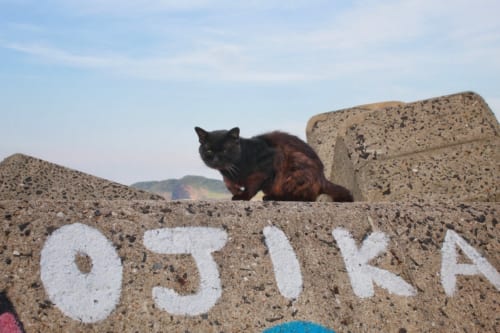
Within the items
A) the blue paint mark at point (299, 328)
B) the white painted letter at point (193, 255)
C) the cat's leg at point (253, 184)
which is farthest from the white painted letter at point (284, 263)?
the cat's leg at point (253, 184)

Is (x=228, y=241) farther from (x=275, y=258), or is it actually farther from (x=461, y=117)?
(x=461, y=117)

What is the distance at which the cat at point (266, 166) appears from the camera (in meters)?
4.08

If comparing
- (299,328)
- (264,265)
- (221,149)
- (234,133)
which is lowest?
(299,328)

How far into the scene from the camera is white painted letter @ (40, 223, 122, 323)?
239 cm

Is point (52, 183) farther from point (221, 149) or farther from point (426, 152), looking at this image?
point (426, 152)

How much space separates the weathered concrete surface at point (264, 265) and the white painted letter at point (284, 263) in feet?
0.04

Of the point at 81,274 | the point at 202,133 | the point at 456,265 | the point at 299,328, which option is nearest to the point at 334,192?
the point at 202,133

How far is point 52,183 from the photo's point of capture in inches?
184

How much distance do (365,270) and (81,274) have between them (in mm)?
1339

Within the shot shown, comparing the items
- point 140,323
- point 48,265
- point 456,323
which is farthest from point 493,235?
point 48,265

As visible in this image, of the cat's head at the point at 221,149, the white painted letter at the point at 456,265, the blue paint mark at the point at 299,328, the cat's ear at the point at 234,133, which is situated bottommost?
the blue paint mark at the point at 299,328

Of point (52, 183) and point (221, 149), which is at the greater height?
point (221, 149)

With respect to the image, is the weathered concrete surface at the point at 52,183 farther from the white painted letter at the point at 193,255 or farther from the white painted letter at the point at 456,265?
the white painted letter at the point at 456,265

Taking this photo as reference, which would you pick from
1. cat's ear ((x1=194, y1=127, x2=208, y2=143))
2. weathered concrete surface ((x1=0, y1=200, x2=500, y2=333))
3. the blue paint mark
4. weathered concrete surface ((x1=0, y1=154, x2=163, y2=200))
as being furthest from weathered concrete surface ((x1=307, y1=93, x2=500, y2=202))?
the blue paint mark
